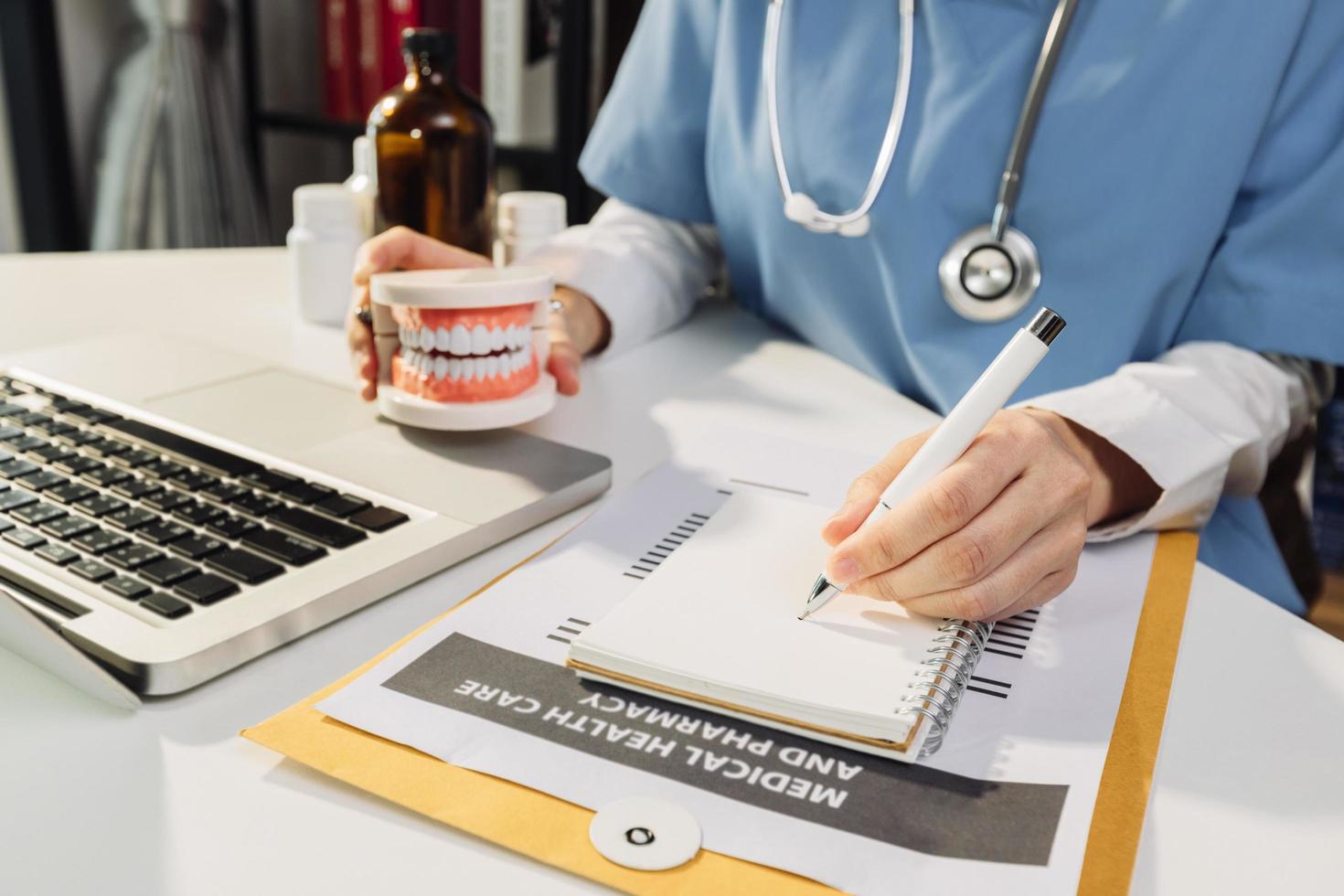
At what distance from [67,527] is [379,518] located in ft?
0.46

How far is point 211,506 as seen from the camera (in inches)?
21.4

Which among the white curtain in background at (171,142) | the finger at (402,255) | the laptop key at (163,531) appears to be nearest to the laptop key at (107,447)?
the laptop key at (163,531)

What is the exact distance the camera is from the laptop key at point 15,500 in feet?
1.72

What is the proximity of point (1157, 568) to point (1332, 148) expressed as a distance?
32cm

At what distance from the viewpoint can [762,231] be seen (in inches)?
36.8

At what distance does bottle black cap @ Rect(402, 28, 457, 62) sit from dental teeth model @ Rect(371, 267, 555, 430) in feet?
1.00

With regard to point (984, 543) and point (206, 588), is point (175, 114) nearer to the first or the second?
point (206, 588)

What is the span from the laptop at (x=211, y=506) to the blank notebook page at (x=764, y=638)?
4.7 inches

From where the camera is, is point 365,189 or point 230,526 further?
point 365,189

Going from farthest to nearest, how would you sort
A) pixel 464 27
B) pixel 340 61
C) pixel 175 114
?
pixel 175 114 < pixel 340 61 < pixel 464 27

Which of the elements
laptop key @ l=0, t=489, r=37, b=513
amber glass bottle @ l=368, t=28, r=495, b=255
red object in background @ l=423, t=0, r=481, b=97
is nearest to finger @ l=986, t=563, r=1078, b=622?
laptop key @ l=0, t=489, r=37, b=513

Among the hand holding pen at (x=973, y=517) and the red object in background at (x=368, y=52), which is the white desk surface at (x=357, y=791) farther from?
the red object in background at (x=368, y=52)

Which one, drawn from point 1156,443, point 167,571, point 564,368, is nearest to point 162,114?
point 564,368

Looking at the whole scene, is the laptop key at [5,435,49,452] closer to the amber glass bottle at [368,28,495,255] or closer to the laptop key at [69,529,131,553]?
the laptop key at [69,529,131,553]
